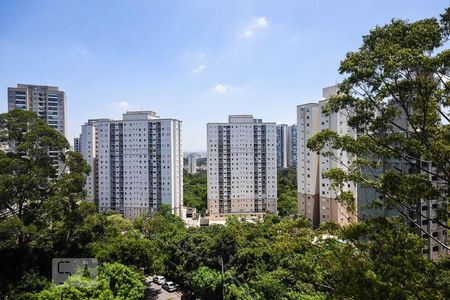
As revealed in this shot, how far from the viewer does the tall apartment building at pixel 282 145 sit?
48.3m

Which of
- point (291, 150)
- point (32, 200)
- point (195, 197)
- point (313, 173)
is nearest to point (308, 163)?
point (313, 173)

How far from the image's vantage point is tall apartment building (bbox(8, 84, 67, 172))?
29656 millimetres

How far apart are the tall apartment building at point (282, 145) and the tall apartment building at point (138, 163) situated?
24.9m

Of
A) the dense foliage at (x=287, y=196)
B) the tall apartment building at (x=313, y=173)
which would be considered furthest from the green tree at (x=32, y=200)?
the dense foliage at (x=287, y=196)

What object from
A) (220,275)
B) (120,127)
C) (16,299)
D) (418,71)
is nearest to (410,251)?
(418,71)

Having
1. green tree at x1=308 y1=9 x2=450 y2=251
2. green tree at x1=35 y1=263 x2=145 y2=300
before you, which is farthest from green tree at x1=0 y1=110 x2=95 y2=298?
green tree at x1=308 y1=9 x2=450 y2=251

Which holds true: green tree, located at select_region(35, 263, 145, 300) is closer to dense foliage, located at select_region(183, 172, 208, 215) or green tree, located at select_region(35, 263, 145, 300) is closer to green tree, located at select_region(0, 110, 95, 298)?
green tree, located at select_region(0, 110, 95, 298)

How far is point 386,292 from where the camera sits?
349 centimetres

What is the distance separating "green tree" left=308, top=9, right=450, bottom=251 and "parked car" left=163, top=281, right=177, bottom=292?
411 inches

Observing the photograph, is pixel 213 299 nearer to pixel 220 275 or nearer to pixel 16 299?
pixel 220 275

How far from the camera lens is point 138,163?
25.9 metres

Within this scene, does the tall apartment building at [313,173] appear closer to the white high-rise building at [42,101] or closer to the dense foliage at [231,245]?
the dense foliage at [231,245]

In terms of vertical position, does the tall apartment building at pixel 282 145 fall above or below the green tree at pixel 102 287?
above

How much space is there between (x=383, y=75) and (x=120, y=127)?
2518 centimetres
